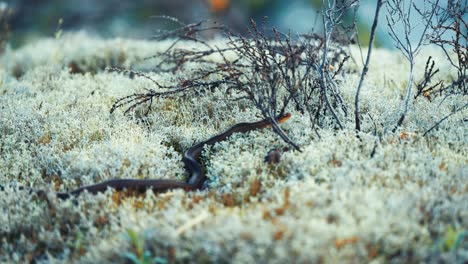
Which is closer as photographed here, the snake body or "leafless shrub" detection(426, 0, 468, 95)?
the snake body

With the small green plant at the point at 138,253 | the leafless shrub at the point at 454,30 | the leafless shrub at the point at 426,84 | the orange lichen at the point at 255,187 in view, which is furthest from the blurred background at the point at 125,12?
the small green plant at the point at 138,253

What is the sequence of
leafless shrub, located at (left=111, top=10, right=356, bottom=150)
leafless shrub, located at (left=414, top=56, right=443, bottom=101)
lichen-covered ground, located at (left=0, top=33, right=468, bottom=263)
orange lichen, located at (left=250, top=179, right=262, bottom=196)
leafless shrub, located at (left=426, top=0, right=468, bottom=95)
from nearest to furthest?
lichen-covered ground, located at (left=0, top=33, right=468, bottom=263) < orange lichen, located at (left=250, top=179, right=262, bottom=196) < leafless shrub, located at (left=111, top=10, right=356, bottom=150) < leafless shrub, located at (left=414, top=56, right=443, bottom=101) < leafless shrub, located at (left=426, top=0, right=468, bottom=95)

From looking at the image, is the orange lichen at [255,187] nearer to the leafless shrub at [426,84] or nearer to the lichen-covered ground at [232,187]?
the lichen-covered ground at [232,187]

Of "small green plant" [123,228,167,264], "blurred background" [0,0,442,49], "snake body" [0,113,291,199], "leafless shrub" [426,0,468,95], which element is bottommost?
"small green plant" [123,228,167,264]

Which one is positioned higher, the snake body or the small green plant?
the snake body

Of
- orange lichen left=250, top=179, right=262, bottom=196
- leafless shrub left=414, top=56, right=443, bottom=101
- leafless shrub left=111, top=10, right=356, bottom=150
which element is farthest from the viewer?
leafless shrub left=414, top=56, right=443, bottom=101

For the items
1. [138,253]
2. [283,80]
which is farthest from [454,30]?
[138,253]

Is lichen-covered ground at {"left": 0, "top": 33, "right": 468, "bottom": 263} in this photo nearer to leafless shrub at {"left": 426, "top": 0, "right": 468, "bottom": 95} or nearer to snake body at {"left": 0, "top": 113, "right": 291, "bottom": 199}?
snake body at {"left": 0, "top": 113, "right": 291, "bottom": 199}

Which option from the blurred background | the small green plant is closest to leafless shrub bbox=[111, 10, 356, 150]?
the small green plant
